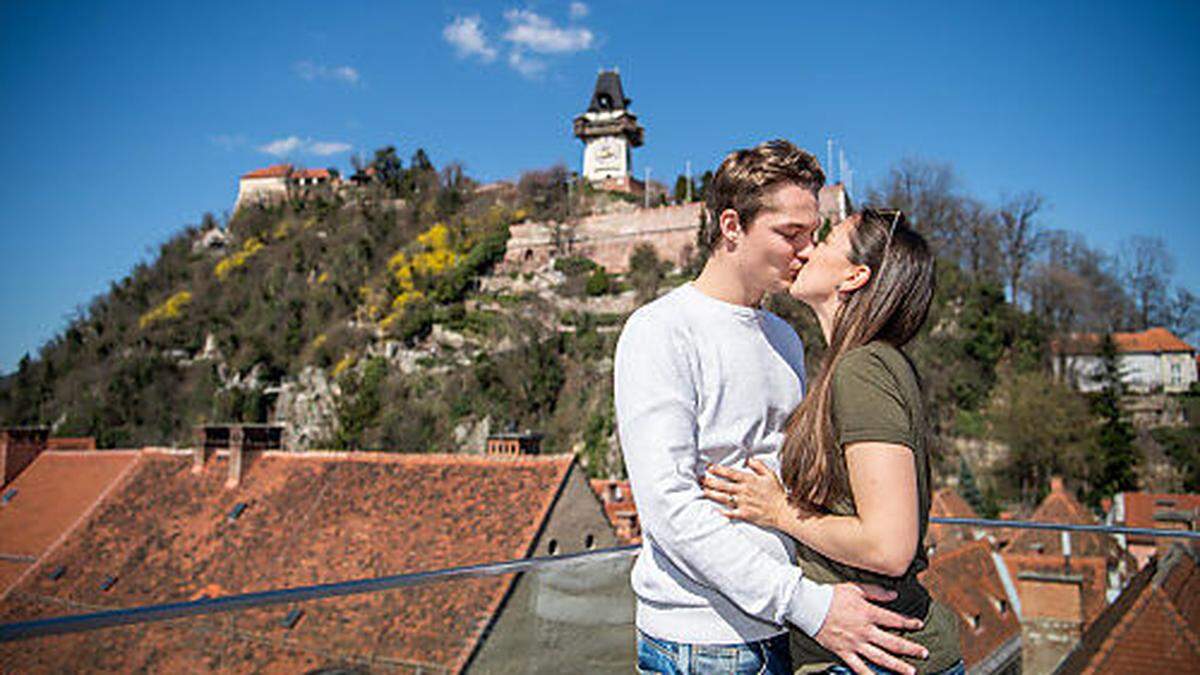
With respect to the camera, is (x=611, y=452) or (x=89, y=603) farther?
(x=611, y=452)

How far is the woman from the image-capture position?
142cm

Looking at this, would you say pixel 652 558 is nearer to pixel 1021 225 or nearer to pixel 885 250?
pixel 885 250

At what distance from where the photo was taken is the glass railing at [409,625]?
184cm

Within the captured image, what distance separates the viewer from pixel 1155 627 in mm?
3941

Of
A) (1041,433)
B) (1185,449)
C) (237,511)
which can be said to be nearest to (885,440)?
(237,511)

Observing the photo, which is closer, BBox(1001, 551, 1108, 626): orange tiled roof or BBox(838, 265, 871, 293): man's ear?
BBox(838, 265, 871, 293): man's ear

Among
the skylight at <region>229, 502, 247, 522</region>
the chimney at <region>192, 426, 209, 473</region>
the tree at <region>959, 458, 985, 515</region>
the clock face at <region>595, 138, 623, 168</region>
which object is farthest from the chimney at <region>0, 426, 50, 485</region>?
the clock face at <region>595, 138, 623, 168</region>

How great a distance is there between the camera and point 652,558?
1637 mm

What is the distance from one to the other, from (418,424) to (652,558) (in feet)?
107

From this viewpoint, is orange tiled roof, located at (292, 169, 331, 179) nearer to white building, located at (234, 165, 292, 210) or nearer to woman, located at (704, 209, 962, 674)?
white building, located at (234, 165, 292, 210)

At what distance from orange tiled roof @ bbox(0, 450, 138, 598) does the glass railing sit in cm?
1525

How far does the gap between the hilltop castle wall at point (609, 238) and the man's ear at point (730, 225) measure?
35375 mm

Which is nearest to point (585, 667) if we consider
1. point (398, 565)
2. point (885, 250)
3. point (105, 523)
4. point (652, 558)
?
point (652, 558)

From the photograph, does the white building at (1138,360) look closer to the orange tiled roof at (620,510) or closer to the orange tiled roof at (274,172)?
the orange tiled roof at (620,510)
